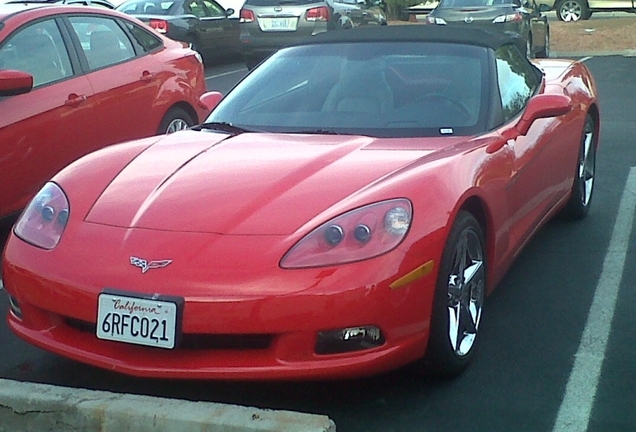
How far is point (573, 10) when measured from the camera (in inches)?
1099

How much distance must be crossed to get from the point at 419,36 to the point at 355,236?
6.36 ft

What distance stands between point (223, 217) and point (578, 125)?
2.97 m

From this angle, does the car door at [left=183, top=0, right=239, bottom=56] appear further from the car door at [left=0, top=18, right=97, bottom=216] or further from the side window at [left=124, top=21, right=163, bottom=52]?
the car door at [left=0, top=18, right=97, bottom=216]

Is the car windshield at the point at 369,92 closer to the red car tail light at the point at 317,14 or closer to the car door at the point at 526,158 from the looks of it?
the car door at the point at 526,158

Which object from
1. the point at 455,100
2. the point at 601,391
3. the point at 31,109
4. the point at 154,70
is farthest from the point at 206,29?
the point at 601,391

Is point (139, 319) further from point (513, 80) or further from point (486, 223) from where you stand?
point (513, 80)

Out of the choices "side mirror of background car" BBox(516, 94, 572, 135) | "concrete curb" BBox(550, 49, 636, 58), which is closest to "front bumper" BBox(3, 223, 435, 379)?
"side mirror of background car" BBox(516, 94, 572, 135)

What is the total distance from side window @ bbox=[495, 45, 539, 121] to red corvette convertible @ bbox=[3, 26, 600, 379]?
0.03 meters

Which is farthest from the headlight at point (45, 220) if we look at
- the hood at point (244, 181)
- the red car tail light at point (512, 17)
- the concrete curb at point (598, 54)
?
the concrete curb at point (598, 54)

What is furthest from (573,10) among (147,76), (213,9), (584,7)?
(147,76)

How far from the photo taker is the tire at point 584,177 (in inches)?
241

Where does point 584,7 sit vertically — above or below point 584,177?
below

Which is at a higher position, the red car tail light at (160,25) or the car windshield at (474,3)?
the car windshield at (474,3)

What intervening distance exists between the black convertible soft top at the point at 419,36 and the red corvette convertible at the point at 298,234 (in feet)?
0.72
